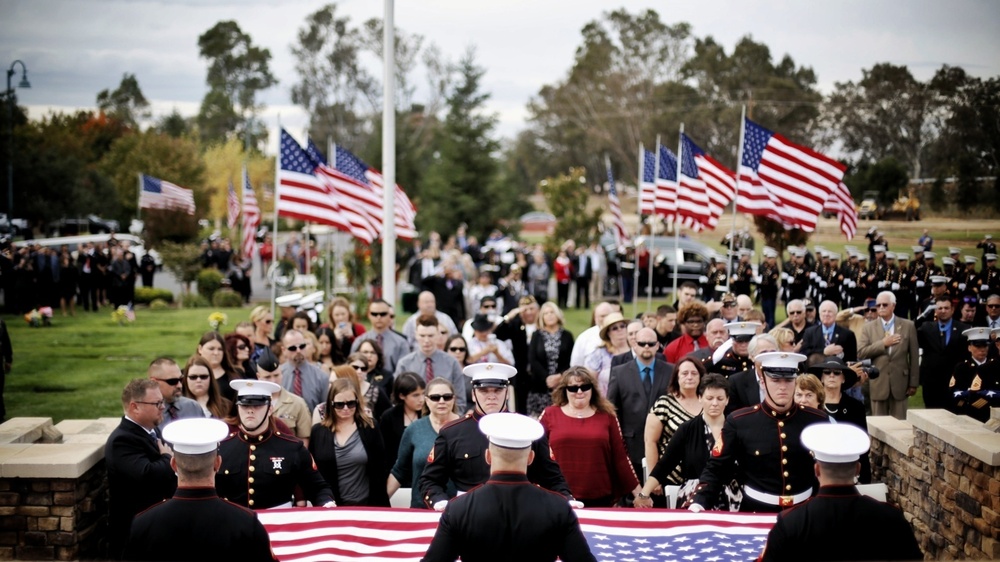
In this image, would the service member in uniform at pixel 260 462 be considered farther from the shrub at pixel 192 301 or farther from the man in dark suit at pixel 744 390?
the shrub at pixel 192 301

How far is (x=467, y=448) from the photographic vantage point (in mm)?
5992

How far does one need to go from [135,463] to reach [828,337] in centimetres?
744

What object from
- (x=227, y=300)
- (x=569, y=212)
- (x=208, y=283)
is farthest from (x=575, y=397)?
(x=569, y=212)

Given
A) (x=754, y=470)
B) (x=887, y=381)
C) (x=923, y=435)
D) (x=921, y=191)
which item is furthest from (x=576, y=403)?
(x=921, y=191)

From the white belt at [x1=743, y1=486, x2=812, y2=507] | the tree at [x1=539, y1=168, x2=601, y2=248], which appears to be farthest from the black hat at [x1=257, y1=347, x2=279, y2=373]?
the tree at [x1=539, y1=168, x2=601, y2=248]

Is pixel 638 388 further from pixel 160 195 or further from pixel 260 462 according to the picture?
pixel 160 195

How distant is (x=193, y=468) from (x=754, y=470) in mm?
3536

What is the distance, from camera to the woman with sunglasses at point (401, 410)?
7.56 m

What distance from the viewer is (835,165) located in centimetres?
1370

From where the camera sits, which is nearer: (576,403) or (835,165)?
(576,403)

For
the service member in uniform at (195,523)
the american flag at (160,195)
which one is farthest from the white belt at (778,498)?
the american flag at (160,195)

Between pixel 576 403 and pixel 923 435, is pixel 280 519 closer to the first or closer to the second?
pixel 576 403

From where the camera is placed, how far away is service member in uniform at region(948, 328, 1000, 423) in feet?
27.7

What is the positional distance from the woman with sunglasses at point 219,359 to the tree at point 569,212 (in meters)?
27.5
